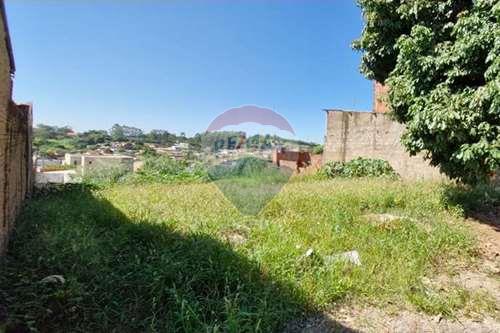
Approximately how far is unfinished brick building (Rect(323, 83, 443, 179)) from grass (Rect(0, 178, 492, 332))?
5886mm

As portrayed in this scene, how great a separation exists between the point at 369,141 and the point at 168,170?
23.4 ft

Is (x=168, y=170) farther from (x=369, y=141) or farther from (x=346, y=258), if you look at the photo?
(x=346, y=258)

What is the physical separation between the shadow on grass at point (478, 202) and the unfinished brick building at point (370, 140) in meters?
3.46

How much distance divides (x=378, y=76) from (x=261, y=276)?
4.98 meters

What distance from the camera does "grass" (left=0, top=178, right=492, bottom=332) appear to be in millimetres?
2502

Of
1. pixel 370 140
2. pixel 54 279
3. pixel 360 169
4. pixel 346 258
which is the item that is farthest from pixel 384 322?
pixel 370 140

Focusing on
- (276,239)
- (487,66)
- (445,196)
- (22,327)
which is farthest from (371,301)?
(445,196)

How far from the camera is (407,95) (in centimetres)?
528

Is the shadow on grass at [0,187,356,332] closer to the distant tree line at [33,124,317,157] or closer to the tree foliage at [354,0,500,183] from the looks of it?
the distant tree line at [33,124,317,157]

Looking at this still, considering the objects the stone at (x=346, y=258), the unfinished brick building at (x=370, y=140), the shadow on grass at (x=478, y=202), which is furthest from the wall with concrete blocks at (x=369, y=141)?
the stone at (x=346, y=258)

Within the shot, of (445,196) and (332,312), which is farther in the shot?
(445,196)

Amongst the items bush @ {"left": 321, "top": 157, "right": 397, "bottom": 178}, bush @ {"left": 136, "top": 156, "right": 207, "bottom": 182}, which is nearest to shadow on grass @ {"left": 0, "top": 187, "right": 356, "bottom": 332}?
bush @ {"left": 136, "top": 156, "right": 207, "bottom": 182}

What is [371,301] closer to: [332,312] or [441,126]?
[332,312]

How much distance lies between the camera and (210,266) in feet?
10.1
